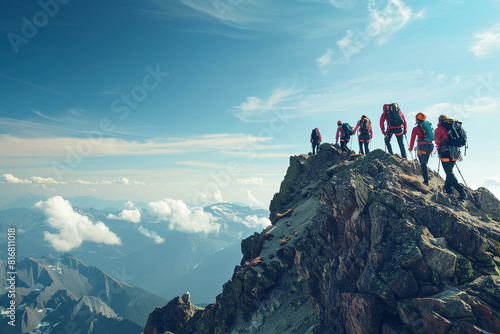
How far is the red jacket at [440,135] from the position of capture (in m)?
17.5

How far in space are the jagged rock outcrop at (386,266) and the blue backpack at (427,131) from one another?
11.6 feet

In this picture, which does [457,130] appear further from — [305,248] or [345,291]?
[305,248]

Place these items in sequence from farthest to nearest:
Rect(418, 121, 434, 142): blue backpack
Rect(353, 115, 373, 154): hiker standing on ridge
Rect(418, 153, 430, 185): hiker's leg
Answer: Rect(353, 115, 373, 154): hiker standing on ridge → Rect(418, 153, 430, 185): hiker's leg → Rect(418, 121, 434, 142): blue backpack

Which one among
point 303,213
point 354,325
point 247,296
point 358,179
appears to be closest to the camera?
point 354,325

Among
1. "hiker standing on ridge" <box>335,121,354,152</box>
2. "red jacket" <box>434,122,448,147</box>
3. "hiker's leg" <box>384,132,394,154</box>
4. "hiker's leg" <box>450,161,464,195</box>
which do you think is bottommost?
"hiker's leg" <box>450,161,464,195</box>

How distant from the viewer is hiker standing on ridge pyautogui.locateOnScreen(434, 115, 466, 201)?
57.5 ft

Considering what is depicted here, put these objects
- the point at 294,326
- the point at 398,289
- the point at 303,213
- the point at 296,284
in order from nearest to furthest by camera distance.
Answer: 1. the point at 398,289
2. the point at 294,326
3. the point at 296,284
4. the point at 303,213

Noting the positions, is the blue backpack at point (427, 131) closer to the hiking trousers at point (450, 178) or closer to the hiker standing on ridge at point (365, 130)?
the hiking trousers at point (450, 178)

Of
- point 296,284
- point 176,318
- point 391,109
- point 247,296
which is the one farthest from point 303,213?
point 176,318

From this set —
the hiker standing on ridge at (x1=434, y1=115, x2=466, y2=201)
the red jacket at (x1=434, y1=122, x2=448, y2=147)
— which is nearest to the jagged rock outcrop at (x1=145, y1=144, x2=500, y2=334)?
the hiker standing on ridge at (x1=434, y1=115, x2=466, y2=201)

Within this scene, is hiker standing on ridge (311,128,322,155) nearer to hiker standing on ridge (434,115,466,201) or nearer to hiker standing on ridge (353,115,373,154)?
hiker standing on ridge (353,115,373,154)

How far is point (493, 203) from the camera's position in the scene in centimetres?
1761

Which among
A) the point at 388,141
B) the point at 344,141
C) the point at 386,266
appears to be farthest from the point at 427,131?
the point at 344,141

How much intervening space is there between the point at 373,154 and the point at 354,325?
16.6m
